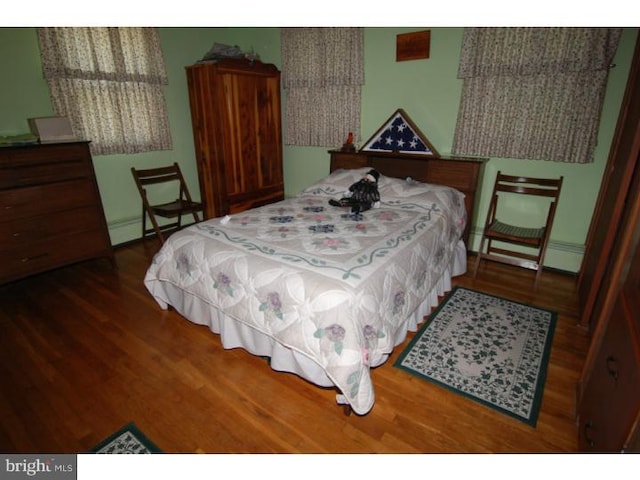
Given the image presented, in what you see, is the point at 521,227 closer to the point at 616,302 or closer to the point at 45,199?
the point at 616,302

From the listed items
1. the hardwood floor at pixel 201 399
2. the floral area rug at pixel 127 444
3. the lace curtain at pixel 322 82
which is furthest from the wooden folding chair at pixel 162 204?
the floral area rug at pixel 127 444

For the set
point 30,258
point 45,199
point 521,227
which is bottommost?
point 30,258

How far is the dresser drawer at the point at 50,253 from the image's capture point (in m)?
2.59

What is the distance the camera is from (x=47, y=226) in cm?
272

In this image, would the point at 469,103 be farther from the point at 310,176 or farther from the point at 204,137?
the point at 204,137

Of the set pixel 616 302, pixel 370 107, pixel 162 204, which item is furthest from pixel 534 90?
pixel 162 204

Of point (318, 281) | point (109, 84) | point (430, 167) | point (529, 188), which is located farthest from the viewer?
point (109, 84)

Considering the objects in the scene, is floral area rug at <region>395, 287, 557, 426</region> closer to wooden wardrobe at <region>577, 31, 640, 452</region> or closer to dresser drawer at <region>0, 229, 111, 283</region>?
wooden wardrobe at <region>577, 31, 640, 452</region>

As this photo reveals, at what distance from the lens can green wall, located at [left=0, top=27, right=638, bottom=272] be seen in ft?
9.09

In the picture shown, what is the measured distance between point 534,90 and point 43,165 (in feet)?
13.1

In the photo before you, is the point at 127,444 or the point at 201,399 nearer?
the point at 127,444
